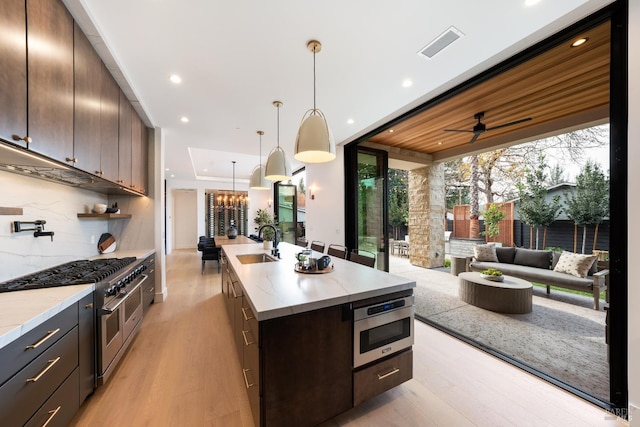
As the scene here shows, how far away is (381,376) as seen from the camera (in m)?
1.57

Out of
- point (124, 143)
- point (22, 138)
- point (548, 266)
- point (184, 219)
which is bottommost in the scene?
point (548, 266)

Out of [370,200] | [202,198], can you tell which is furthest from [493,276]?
[202,198]

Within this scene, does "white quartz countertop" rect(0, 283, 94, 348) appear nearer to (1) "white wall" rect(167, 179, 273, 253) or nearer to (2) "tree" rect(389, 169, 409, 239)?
(1) "white wall" rect(167, 179, 273, 253)

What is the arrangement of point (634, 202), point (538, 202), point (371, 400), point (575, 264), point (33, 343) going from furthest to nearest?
1. point (538, 202)
2. point (575, 264)
3. point (371, 400)
4. point (634, 202)
5. point (33, 343)

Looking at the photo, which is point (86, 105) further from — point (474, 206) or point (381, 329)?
point (474, 206)

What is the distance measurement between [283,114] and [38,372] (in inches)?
126

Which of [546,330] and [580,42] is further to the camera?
[546,330]

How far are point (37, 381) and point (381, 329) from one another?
6.06 ft

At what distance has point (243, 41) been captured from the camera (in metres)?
1.93

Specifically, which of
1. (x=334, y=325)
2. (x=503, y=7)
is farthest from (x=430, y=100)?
(x=334, y=325)

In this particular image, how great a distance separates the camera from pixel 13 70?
1.16 metres

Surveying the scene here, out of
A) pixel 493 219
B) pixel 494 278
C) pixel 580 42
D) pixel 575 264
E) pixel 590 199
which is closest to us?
pixel 580 42

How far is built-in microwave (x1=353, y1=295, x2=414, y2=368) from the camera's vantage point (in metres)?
1.47

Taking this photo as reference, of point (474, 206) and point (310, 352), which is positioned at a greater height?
point (474, 206)
